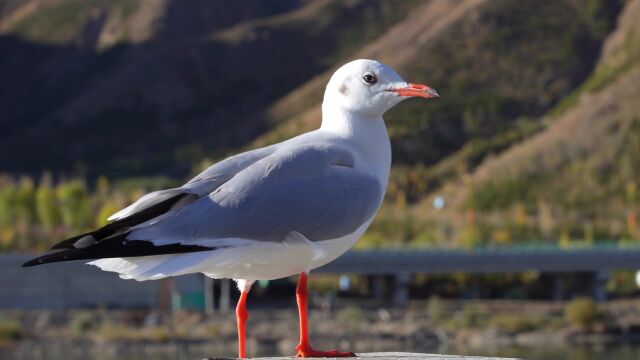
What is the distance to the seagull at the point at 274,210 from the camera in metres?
7.84

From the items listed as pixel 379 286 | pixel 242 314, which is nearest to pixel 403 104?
pixel 379 286

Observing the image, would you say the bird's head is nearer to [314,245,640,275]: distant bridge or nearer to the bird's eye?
the bird's eye

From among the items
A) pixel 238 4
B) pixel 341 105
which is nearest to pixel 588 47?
pixel 238 4

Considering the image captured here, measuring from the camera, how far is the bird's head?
28.0 feet

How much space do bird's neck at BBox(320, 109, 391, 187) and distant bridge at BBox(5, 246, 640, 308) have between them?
56998 mm

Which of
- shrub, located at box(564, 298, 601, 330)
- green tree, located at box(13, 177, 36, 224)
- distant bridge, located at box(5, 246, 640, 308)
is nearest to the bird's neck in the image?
distant bridge, located at box(5, 246, 640, 308)

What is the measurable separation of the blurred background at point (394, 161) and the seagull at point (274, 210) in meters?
45.4

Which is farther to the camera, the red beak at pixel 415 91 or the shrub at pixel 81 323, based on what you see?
the shrub at pixel 81 323

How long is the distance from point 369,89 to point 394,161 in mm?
118976

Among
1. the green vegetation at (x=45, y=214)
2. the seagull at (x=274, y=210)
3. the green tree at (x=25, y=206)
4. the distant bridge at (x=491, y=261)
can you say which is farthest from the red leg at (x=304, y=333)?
the green tree at (x=25, y=206)

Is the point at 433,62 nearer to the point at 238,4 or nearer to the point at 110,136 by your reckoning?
the point at 110,136

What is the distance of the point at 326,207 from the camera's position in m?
8.20

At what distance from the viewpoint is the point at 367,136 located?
8695mm

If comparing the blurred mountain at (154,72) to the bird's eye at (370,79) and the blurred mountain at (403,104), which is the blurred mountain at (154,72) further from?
the bird's eye at (370,79)
